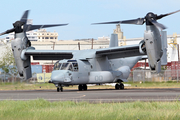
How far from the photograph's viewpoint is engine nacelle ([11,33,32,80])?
27.5 metres

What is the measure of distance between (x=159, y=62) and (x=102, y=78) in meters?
5.63

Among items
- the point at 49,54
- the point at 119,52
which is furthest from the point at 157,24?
the point at 49,54

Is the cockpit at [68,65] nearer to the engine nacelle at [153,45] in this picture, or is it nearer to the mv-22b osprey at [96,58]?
the mv-22b osprey at [96,58]

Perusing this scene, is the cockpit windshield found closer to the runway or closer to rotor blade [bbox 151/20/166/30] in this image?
the runway

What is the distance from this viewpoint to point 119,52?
28.1 m

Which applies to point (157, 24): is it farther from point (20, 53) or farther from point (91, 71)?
point (20, 53)

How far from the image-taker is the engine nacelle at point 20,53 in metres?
27.5

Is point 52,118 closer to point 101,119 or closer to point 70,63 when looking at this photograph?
point 101,119

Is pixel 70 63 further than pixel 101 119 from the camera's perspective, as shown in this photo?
Yes

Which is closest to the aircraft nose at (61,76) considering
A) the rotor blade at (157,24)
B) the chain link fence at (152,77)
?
the rotor blade at (157,24)

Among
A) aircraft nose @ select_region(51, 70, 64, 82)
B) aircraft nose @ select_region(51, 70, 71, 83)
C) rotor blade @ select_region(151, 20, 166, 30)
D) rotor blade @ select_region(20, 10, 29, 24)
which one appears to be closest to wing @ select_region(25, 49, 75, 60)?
rotor blade @ select_region(20, 10, 29, 24)

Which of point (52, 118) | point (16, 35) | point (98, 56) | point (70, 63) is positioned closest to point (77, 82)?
point (70, 63)

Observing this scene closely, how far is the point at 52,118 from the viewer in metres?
9.57

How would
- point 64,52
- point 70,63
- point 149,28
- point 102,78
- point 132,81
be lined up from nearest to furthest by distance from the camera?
point 149,28, point 70,63, point 102,78, point 64,52, point 132,81
